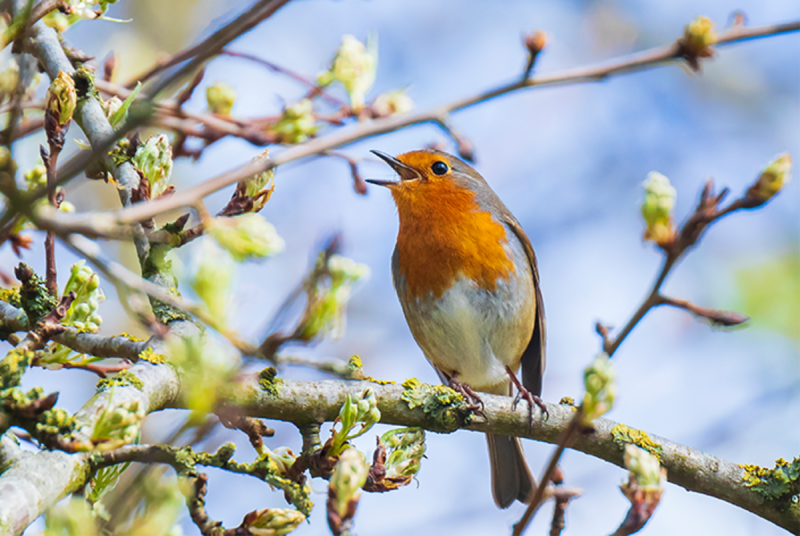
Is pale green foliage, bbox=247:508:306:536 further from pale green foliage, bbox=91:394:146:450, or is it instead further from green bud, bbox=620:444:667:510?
green bud, bbox=620:444:667:510

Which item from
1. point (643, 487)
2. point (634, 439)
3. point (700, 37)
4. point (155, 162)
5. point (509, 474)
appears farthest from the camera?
point (509, 474)

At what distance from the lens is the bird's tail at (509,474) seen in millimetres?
4496

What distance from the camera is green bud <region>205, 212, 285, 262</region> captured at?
3.53 feet

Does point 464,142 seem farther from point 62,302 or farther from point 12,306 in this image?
point 12,306

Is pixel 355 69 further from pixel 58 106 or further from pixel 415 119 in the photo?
pixel 58 106

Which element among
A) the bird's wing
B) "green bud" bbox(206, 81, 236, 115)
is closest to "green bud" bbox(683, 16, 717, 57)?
"green bud" bbox(206, 81, 236, 115)

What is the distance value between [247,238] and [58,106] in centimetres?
87

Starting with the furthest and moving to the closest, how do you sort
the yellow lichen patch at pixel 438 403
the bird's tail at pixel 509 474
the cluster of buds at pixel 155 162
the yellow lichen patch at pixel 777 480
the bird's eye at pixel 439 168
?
the bird's eye at pixel 439 168 < the bird's tail at pixel 509 474 < the yellow lichen patch at pixel 777 480 < the yellow lichen patch at pixel 438 403 < the cluster of buds at pixel 155 162

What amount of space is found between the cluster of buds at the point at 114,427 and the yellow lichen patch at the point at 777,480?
2199 millimetres

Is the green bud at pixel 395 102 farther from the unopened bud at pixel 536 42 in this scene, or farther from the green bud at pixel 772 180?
the green bud at pixel 772 180

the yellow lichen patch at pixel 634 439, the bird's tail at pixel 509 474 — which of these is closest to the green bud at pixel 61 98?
the yellow lichen patch at pixel 634 439

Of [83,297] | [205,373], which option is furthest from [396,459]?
[205,373]

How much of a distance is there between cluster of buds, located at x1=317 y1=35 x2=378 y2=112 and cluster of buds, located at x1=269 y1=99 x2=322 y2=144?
17cm

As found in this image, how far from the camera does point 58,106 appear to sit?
1664mm
